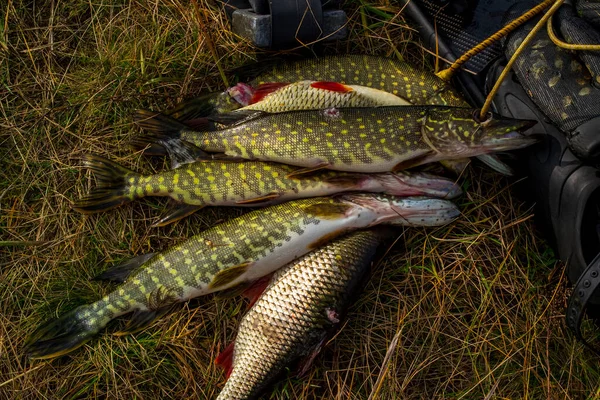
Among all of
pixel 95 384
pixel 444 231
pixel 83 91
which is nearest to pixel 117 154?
pixel 83 91

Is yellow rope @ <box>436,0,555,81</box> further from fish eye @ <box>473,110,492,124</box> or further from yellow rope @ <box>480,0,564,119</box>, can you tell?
fish eye @ <box>473,110,492,124</box>

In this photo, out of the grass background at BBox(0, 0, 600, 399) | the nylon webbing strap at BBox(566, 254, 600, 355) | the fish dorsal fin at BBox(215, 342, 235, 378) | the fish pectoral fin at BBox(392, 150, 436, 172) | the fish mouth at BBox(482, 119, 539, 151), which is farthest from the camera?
the grass background at BBox(0, 0, 600, 399)

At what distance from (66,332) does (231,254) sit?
1.02m

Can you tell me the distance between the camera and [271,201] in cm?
307

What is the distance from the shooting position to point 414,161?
2.94 metres

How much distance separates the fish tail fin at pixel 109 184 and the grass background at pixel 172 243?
0.42 ft

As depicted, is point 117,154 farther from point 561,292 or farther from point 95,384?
point 561,292

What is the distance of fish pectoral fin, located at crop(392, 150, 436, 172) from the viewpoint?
2.93 m

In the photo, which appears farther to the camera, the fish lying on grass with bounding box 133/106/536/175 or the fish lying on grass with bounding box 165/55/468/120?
the fish lying on grass with bounding box 165/55/468/120

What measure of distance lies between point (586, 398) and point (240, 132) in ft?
7.88

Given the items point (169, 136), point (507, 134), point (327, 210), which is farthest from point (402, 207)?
point (169, 136)

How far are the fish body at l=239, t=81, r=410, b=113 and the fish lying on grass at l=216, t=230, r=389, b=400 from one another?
0.75 meters

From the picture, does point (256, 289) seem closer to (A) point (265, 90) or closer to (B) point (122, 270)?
(B) point (122, 270)

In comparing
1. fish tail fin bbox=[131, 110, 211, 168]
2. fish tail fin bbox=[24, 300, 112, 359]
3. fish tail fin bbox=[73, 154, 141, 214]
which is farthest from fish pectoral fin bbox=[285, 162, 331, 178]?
fish tail fin bbox=[24, 300, 112, 359]
